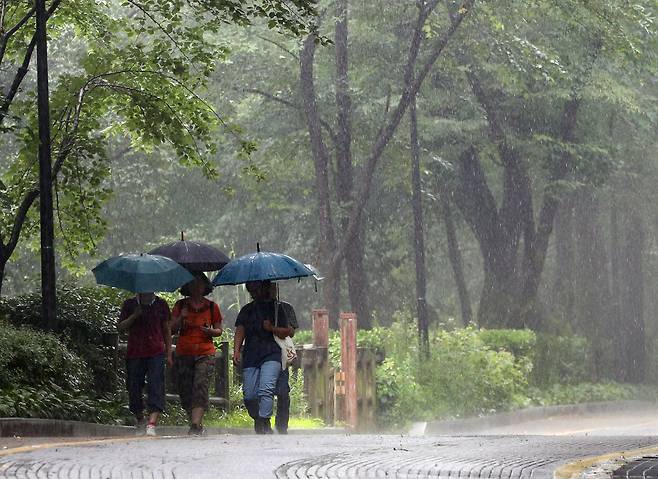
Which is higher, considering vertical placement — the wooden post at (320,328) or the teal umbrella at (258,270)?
the teal umbrella at (258,270)

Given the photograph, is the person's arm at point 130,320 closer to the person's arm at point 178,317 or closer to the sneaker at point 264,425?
the person's arm at point 178,317

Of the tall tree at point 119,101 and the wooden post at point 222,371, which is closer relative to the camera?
the tall tree at point 119,101

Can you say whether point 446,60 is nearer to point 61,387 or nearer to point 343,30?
point 343,30

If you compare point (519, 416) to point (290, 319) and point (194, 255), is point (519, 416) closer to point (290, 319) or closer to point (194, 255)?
point (194, 255)

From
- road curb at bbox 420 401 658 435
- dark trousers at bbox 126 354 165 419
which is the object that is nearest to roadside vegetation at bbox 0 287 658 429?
road curb at bbox 420 401 658 435

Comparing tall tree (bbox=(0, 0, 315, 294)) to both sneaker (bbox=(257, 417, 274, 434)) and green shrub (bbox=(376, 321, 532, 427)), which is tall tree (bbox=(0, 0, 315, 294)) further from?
green shrub (bbox=(376, 321, 532, 427))

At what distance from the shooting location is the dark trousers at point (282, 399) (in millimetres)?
16750

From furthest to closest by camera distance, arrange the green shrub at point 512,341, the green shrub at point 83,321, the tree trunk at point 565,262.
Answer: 1. the tree trunk at point 565,262
2. the green shrub at point 512,341
3. the green shrub at point 83,321

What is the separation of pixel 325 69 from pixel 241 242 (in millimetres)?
12537

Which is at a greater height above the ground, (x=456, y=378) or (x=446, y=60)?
(x=446, y=60)

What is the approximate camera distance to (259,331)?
1633 centimetres

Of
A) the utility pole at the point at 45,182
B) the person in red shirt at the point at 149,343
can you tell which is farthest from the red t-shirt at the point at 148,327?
the utility pole at the point at 45,182

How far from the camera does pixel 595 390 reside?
41594mm

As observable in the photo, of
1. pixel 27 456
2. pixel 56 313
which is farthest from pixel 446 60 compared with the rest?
pixel 27 456
